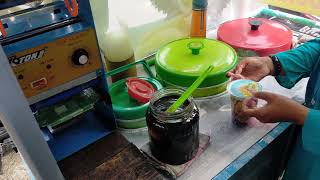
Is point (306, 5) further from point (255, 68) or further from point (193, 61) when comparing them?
point (193, 61)

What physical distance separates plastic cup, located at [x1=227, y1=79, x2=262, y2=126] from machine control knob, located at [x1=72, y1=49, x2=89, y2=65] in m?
0.39

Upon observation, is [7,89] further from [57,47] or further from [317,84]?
[317,84]

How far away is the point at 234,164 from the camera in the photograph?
672 mm

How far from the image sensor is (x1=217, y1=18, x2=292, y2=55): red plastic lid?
38.3 inches

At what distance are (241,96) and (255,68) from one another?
21cm

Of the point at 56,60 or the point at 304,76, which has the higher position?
the point at 56,60

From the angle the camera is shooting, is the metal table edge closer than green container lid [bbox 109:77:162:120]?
Yes

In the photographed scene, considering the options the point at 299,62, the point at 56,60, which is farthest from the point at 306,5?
the point at 56,60

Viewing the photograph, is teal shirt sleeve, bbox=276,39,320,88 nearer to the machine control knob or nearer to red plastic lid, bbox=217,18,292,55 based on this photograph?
red plastic lid, bbox=217,18,292,55

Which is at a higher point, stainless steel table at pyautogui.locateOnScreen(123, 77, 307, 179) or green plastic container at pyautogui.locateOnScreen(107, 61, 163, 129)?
green plastic container at pyautogui.locateOnScreen(107, 61, 163, 129)

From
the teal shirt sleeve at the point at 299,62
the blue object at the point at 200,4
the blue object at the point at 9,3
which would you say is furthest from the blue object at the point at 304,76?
the blue object at the point at 9,3

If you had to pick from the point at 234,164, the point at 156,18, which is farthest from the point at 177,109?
the point at 156,18

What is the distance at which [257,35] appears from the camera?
3.37 feet

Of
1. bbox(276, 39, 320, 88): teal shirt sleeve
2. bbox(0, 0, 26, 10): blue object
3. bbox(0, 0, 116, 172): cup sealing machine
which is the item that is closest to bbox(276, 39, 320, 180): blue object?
bbox(276, 39, 320, 88): teal shirt sleeve
